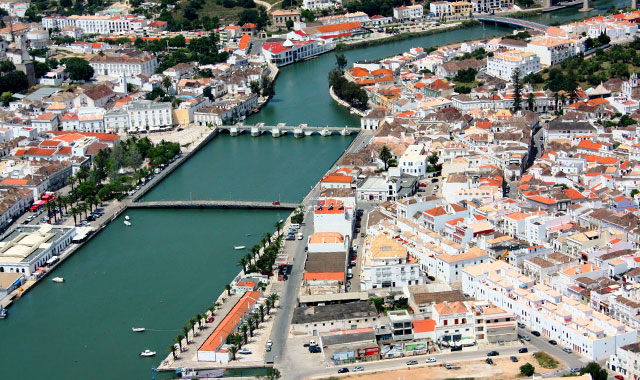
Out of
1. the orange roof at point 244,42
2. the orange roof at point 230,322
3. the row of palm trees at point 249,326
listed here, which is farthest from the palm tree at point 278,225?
the orange roof at point 244,42

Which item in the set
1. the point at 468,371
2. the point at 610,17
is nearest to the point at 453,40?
the point at 610,17

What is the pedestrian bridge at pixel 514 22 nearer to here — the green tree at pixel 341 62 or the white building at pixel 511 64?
the white building at pixel 511 64

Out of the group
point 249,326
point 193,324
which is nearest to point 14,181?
point 193,324

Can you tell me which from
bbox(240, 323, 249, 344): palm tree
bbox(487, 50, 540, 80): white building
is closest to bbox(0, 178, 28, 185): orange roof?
bbox(240, 323, 249, 344): palm tree

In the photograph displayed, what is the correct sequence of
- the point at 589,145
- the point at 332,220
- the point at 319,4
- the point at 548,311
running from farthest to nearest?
1. the point at 319,4
2. the point at 589,145
3. the point at 332,220
4. the point at 548,311

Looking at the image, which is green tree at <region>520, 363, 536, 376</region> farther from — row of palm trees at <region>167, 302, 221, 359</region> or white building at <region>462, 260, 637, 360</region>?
row of palm trees at <region>167, 302, 221, 359</region>

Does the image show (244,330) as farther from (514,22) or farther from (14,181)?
(514,22)

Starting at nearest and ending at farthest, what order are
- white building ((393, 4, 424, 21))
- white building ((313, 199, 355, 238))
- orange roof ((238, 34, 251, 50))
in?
1. white building ((313, 199, 355, 238))
2. orange roof ((238, 34, 251, 50))
3. white building ((393, 4, 424, 21))
